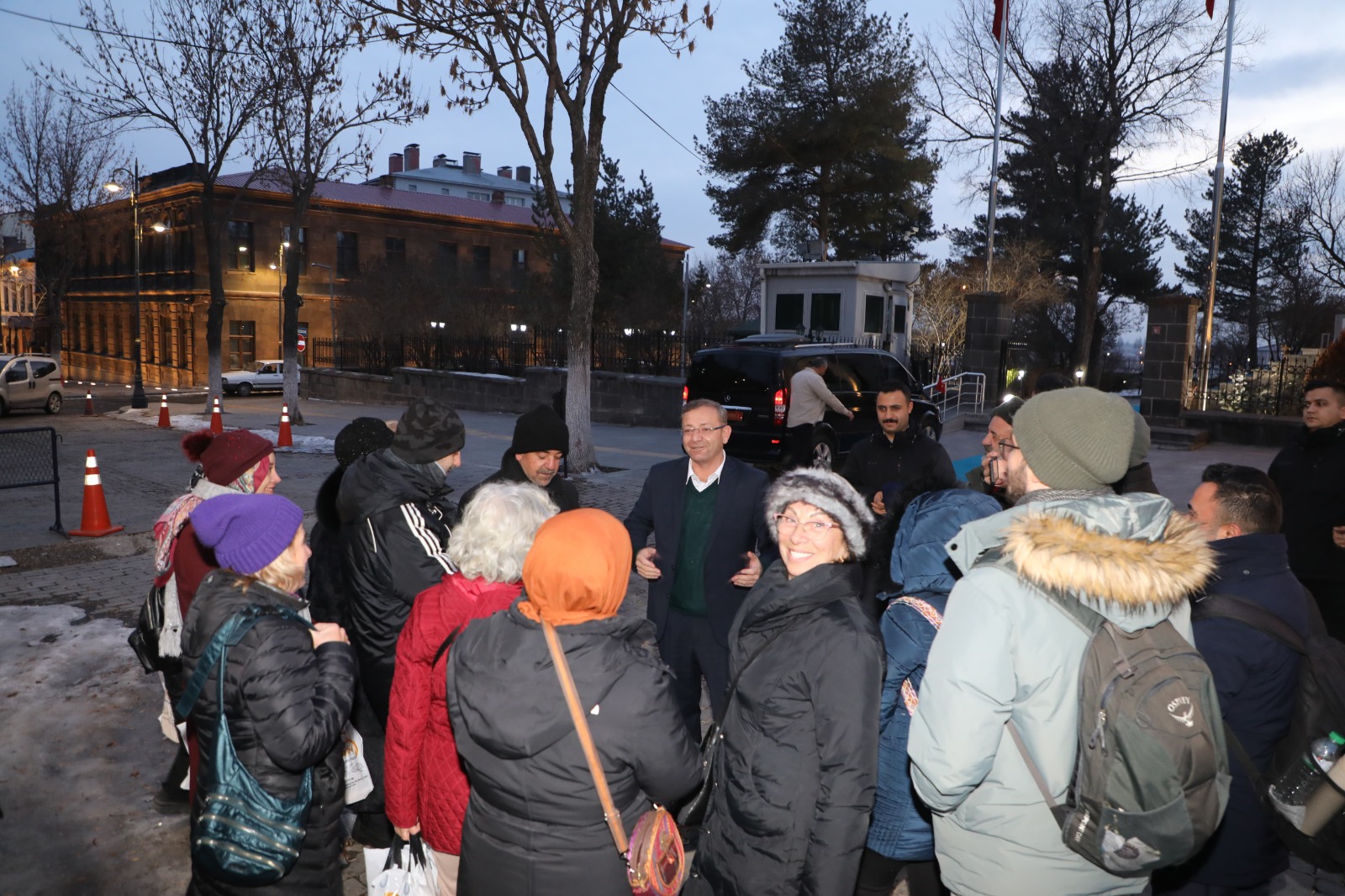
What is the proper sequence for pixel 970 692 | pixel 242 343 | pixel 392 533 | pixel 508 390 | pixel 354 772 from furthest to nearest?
1. pixel 242 343
2. pixel 508 390
3. pixel 392 533
4. pixel 354 772
5. pixel 970 692

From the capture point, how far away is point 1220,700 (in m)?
2.75

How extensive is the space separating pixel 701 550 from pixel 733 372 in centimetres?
864

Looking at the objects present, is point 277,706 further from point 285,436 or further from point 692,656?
point 285,436

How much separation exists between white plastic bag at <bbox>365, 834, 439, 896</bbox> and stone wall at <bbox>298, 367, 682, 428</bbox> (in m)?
12.3

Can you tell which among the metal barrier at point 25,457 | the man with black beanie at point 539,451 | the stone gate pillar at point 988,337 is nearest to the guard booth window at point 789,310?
the stone gate pillar at point 988,337

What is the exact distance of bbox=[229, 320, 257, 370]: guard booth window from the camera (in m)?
44.2

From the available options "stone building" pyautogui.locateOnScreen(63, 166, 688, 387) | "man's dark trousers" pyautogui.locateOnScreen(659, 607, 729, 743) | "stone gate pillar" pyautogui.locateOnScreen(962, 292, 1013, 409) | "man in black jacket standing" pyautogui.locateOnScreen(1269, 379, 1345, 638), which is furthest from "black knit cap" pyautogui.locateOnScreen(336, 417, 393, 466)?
"stone building" pyautogui.locateOnScreen(63, 166, 688, 387)

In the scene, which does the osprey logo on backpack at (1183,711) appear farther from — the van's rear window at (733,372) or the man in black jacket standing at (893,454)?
the van's rear window at (733,372)

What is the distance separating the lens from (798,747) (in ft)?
7.57

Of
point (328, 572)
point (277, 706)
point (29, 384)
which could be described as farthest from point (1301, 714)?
point (29, 384)

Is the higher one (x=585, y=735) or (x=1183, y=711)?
(x=1183, y=711)

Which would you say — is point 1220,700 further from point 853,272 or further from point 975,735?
point 853,272

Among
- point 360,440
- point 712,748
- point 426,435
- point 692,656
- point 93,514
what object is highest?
point 426,435

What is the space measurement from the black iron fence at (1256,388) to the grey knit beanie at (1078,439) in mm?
16027
